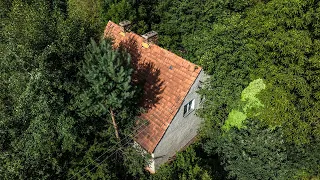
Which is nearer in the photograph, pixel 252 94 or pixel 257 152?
pixel 257 152

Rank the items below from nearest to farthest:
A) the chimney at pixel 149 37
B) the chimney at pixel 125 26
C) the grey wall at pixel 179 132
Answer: the grey wall at pixel 179 132
the chimney at pixel 149 37
the chimney at pixel 125 26

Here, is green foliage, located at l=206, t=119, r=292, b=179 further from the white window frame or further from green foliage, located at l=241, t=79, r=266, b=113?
the white window frame

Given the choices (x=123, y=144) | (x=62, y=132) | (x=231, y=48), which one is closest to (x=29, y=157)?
(x=62, y=132)

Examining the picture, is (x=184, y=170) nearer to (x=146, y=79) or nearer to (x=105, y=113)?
(x=105, y=113)

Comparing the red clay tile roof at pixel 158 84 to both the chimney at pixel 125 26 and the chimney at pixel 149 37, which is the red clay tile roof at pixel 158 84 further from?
the chimney at pixel 125 26

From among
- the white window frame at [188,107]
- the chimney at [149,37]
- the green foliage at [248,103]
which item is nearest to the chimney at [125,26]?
the chimney at [149,37]

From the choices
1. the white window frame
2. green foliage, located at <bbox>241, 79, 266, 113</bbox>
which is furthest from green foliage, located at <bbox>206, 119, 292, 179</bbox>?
the white window frame

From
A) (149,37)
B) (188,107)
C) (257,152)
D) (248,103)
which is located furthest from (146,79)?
(257,152)
